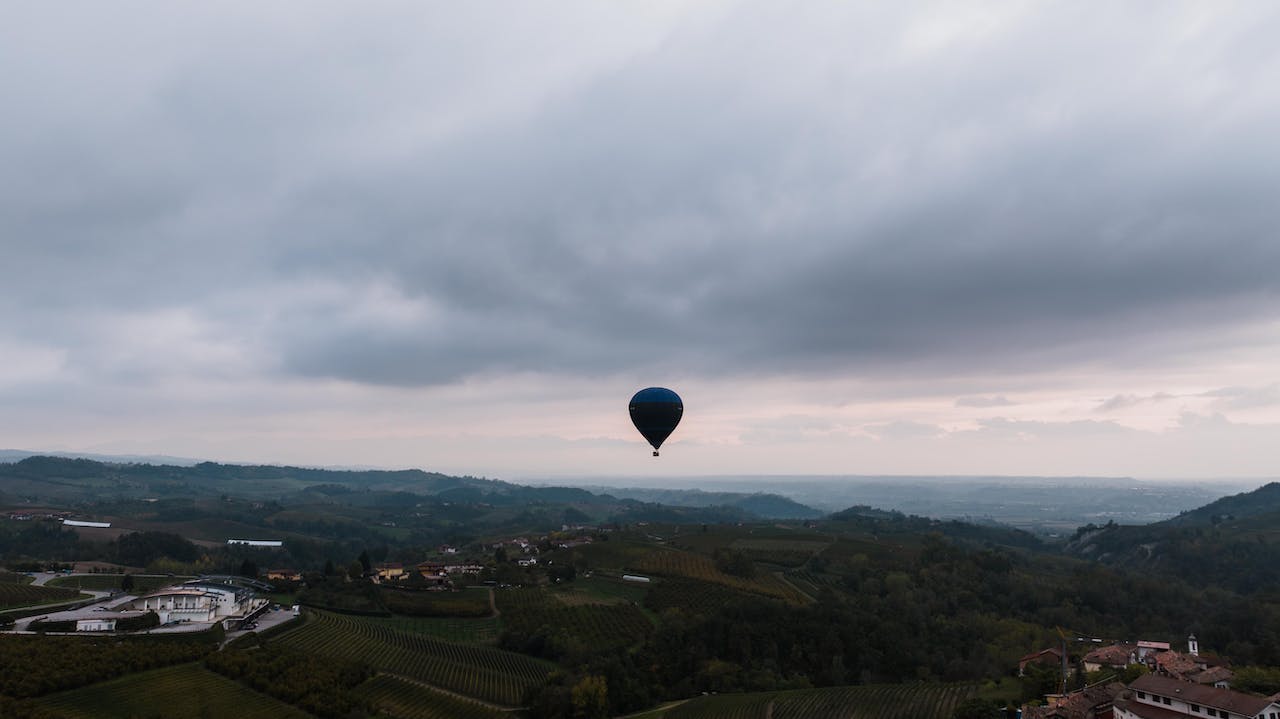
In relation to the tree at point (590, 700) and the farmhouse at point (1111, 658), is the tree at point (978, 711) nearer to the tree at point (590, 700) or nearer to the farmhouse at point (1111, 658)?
the farmhouse at point (1111, 658)

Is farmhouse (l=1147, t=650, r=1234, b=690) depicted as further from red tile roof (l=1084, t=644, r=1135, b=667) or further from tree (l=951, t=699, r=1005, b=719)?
tree (l=951, t=699, r=1005, b=719)

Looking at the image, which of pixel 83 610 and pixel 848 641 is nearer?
pixel 83 610

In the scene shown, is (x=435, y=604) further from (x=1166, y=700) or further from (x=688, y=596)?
(x=1166, y=700)

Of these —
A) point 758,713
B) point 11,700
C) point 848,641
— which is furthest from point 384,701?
point 848,641

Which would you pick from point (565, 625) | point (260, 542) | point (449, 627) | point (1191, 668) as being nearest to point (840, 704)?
point (1191, 668)

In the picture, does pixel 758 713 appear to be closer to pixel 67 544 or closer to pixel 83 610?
pixel 83 610

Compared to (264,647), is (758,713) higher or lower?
lower
